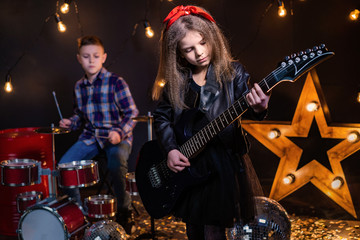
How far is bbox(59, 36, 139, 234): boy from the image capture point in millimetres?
4047

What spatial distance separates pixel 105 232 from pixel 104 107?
1.68 meters

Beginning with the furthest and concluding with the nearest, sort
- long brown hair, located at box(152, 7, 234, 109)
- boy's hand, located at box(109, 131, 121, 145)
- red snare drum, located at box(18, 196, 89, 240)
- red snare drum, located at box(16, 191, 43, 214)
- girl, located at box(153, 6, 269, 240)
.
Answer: boy's hand, located at box(109, 131, 121, 145), red snare drum, located at box(16, 191, 43, 214), red snare drum, located at box(18, 196, 89, 240), long brown hair, located at box(152, 7, 234, 109), girl, located at box(153, 6, 269, 240)

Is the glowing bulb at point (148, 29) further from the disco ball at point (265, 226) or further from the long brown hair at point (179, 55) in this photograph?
the disco ball at point (265, 226)

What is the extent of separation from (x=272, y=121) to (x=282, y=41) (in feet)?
2.94

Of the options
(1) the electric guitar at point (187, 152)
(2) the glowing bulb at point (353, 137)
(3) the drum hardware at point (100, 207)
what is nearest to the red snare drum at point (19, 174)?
(3) the drum hardware at point (100, 207)

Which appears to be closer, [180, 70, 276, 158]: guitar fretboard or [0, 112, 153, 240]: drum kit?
[180, 70, 276, 158]: guitar fretboard

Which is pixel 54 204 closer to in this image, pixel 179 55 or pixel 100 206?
pixel 100 206

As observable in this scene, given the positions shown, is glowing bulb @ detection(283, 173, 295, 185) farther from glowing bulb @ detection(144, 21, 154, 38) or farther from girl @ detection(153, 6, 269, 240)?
glowing bulb @ detection(144, 21, 154, 38)

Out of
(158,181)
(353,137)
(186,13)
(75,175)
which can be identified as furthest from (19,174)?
(353,137)

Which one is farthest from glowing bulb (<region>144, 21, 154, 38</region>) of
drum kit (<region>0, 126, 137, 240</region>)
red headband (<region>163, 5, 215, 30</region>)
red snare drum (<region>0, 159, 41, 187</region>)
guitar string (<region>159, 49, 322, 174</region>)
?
guitar string (<region>159, 49, 322, 174</region>)

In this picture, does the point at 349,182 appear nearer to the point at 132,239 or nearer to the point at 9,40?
the point at 132,239

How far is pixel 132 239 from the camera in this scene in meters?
3.63

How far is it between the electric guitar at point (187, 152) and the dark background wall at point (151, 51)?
194 centimetres

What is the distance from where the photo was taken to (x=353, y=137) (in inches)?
143
